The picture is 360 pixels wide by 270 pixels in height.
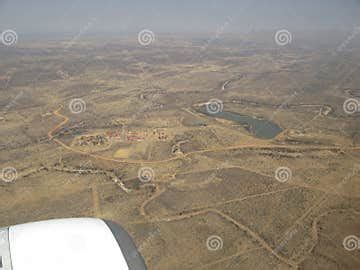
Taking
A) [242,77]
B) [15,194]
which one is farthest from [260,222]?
[242,77]

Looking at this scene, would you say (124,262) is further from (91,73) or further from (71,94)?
(91,73)

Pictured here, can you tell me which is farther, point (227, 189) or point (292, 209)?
point (227, 189)

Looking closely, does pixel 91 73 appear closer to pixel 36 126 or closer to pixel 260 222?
pixel 36 126

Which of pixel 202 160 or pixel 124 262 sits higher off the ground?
pixel 124 262

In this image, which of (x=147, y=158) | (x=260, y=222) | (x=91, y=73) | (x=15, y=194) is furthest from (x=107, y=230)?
(x=91, y=73)

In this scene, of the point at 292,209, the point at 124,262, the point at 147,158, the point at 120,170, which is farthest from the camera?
the point at 147,158

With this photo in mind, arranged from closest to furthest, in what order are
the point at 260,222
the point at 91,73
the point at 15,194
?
the point at 260,222, the point at 15,194, the point at 91,73
